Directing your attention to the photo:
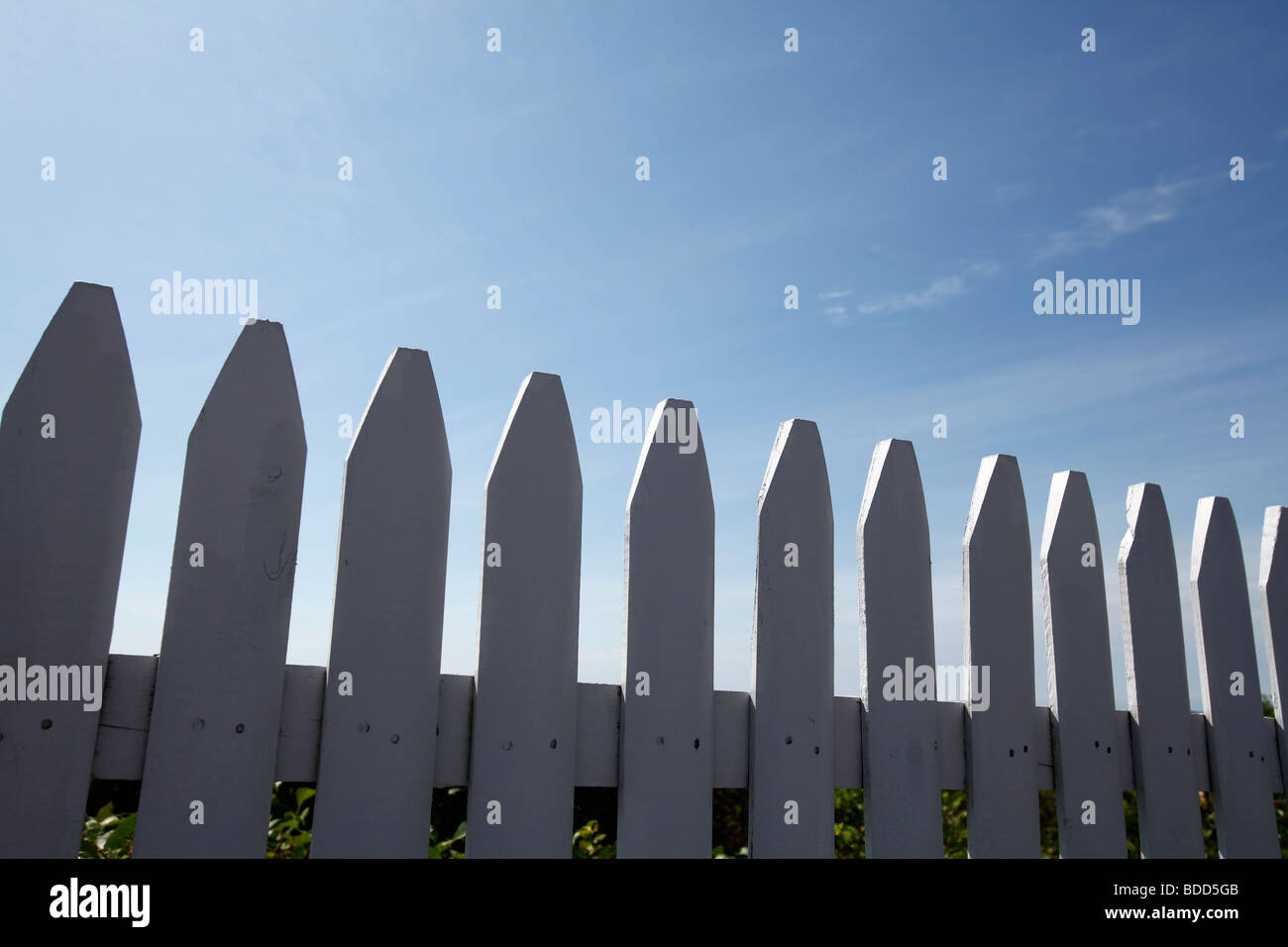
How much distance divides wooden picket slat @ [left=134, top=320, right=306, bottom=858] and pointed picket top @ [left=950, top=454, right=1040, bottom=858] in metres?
2.00

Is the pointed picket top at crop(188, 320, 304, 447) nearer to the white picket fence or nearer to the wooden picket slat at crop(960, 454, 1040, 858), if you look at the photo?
the white picket fence

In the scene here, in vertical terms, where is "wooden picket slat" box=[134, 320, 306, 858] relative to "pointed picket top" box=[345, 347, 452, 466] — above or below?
below

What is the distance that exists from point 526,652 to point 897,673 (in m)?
1.13

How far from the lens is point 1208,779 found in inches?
122

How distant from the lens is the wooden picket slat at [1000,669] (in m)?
2.66

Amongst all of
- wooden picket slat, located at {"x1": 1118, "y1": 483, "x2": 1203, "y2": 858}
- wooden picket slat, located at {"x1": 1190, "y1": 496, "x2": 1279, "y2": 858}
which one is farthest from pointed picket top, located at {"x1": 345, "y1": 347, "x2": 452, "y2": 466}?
wooden picket slat, located at {"x1": 1190, "y1": 496, "x2": 1279, "y2": 858}

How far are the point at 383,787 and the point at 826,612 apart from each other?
1.28m

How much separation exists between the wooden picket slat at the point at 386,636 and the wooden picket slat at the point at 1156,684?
7.74 feet

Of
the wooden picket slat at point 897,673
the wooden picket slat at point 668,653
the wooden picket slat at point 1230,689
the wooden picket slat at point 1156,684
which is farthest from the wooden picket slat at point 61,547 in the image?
the wooden picket slat at point 1230,689

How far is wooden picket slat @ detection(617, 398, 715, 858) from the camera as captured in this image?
226 cm

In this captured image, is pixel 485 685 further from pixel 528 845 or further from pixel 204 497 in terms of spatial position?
pixel 204 497

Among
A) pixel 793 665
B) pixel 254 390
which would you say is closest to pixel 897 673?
pixel 793 665
